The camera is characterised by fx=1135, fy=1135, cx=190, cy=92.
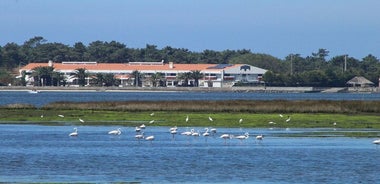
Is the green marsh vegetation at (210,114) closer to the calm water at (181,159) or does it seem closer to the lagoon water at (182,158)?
the lagoon water at (182,158)

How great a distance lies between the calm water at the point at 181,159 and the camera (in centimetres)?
3831

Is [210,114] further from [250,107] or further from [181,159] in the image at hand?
[181,159]

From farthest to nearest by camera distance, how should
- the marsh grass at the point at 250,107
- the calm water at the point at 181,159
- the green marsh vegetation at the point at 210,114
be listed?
the marsh grass at the point at 250,107
the green marsh vegetation at the point at 210,114
the calm water at the point at 181,159

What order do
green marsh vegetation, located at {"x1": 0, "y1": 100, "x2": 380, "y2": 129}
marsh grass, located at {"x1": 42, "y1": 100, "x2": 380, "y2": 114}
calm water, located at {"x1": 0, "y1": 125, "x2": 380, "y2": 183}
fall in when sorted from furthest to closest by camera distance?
marsh grass, located at {"x1": 42, "y1": 100, "x2": 380, "y2": 114}, green marsh vegetation, located at {"x1": 0, "y1": 100, "x2": 380, "y2": 129}, calm water, located at {"x1": 0, "y1": 125, "x2": 380, "y2": 183}

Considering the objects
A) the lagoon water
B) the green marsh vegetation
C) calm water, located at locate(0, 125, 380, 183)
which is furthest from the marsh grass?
calm water, located at locate(0, 125, 380, 183)

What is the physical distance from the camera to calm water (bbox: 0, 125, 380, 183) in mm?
38312

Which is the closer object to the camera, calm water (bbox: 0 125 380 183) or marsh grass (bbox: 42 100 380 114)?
calm water (bbox: 0 125 380 183)

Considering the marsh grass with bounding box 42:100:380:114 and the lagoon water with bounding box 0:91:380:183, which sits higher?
the marsh grass with bounding box 42:100:380:114

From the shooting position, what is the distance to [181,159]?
44844 millimetres

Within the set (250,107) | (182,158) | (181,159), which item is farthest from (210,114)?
(181,159)

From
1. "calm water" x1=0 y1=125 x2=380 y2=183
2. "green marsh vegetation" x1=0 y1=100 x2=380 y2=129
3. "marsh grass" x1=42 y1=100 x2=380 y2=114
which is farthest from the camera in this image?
"marsh grass" x1=42 y1=100 x2=380 y2=114

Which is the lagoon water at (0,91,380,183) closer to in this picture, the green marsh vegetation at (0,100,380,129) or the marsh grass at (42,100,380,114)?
the green marsh vegetation at (0,100,380,129)

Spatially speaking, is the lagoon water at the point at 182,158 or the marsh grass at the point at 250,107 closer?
the lagoon water at the point at 182,158

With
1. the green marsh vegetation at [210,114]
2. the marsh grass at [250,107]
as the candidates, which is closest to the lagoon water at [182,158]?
the green marsh vegetation at [210,114]
